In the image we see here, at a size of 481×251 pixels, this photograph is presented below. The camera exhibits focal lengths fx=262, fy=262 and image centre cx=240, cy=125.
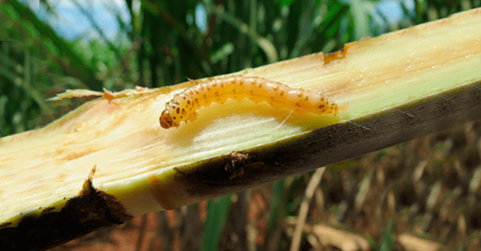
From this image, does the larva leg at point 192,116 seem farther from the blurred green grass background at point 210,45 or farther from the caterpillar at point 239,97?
the blurred green grass background at point 210,45

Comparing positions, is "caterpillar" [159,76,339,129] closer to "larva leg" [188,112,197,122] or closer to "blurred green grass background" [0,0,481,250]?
"larva leg" [188,112,197,122]

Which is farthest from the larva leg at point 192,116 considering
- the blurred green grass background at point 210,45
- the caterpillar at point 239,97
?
the blurred green grass background at point 210,45

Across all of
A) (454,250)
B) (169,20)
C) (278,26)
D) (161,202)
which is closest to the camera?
(161,202)

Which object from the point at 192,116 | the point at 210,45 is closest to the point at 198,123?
the point at 192,116

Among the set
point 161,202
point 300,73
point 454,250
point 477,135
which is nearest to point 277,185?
point 300,73

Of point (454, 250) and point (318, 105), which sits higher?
point (318, 105)

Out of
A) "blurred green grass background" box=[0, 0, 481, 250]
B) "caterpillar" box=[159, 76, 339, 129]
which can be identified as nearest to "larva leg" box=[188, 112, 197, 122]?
"caterpillar" box=[159, 76, 339, 129]

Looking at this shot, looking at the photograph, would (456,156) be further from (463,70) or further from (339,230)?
(463,70)

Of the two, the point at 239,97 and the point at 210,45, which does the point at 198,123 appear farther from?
the point at 210,45
